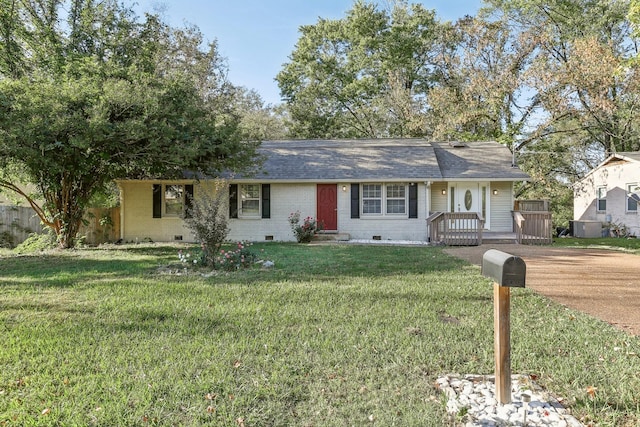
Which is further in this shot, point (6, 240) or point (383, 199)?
point (383, 199)

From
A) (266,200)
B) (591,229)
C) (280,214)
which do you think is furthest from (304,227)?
(591,229)

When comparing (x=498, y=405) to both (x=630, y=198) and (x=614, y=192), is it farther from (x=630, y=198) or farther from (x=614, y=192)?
(x=614, y=192)

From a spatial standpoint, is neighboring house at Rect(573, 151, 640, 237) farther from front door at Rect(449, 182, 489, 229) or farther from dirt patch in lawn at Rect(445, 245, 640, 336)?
dirt patch in lawn at Rect(445, 245, 640, 336)

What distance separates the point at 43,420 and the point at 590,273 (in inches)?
331

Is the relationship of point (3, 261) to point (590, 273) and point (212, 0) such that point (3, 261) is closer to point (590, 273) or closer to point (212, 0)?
point (212, 0)

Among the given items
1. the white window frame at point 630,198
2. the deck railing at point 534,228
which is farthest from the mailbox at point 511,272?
the white window frame at point 630,198

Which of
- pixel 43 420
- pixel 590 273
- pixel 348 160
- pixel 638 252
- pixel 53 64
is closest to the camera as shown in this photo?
pixel 43 420

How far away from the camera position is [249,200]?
14578 mm

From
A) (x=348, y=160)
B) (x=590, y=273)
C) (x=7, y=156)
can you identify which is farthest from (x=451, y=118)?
(x=7, y=156)

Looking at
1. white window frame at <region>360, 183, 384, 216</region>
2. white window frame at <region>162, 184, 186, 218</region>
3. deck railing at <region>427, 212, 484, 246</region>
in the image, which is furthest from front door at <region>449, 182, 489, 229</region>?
white window frame at <region>162, 184, 186, 218</region>

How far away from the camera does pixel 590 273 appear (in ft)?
24.3

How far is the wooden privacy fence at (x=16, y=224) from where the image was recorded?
45.8 ft

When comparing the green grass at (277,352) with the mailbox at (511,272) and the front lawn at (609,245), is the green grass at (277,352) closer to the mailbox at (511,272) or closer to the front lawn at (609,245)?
the mailbox at (511,272)

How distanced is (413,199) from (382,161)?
2.03 meters
